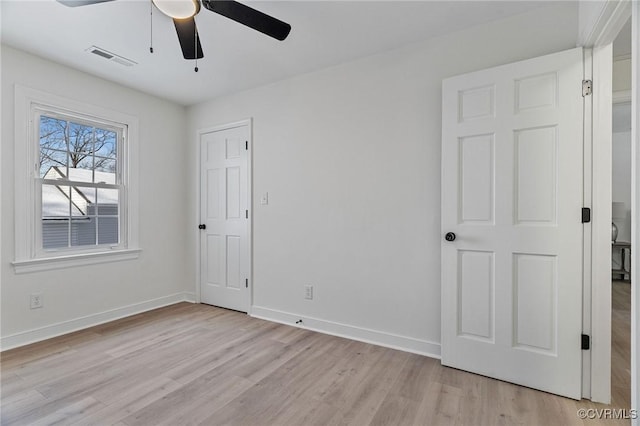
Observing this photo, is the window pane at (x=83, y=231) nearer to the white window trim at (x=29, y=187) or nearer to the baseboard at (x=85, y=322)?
the white window trim at (x=29, y=187)

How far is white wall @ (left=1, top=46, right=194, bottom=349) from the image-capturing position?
2557 mm

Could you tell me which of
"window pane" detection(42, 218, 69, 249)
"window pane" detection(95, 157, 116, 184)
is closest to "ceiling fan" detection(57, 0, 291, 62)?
"window pane" detection(95, 157, 116, 184)

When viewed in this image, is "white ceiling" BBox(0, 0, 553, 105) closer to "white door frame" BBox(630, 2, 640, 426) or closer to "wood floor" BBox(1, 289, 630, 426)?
"white door frame" BBox(630, 2, 640, 426)

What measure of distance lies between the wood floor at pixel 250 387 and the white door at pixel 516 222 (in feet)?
0.73

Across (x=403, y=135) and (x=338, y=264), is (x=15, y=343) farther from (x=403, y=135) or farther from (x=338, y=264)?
(x=403, y=135)

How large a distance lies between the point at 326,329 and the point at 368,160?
5.23 ft

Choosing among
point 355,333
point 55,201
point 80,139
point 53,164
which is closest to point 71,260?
point 55,201

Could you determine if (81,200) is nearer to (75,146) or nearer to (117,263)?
(75,146)

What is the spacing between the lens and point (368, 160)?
2.69m

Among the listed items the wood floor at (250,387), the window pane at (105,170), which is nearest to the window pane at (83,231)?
the window pane at (105,170)

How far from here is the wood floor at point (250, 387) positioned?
66.9 inches

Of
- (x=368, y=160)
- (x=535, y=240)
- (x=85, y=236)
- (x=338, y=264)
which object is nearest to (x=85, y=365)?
(x=85, y=236)

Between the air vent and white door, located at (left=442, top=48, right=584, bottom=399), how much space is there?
273 cm

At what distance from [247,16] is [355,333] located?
249 cm
